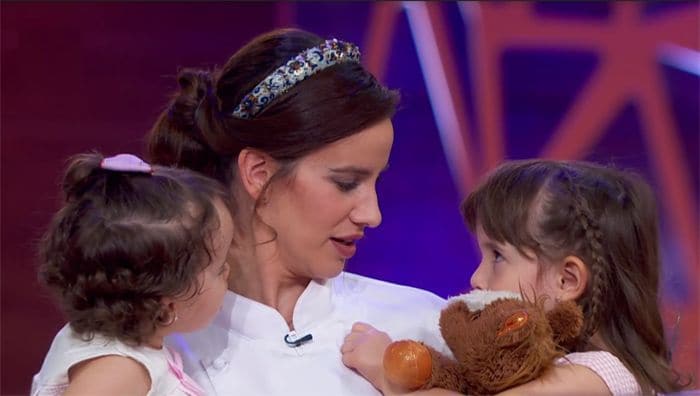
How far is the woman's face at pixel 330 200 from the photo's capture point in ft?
5.83

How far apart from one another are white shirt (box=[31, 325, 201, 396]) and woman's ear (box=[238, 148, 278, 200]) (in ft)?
1.27

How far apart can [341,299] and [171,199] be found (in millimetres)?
476

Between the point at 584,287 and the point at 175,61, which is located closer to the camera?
the point at 584,287

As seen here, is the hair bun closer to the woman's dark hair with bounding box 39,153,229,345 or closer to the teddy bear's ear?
the woman's dark hair with bounding box 39,153,229,345

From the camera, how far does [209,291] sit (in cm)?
162

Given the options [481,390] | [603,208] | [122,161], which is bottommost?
[481,390]

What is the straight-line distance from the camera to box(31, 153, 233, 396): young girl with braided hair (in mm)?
Result: 1496

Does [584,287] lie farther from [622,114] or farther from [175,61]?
[175,61]

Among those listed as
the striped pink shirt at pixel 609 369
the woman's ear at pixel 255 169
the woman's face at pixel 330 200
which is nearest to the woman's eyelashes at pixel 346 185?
the woman's face at pixel 330 200

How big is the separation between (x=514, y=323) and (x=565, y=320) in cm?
14

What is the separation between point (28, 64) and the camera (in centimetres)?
356

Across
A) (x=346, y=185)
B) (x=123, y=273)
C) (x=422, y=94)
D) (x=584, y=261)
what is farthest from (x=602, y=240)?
(x=422, y=94)

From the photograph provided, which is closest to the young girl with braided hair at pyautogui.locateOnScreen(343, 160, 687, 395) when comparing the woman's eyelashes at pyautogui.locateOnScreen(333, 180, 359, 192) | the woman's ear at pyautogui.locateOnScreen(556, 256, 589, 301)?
the woman's ear at pyautogui.locateOnScreen(556, 256, 589, 301)

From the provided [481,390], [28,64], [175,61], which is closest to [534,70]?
[175,61]
